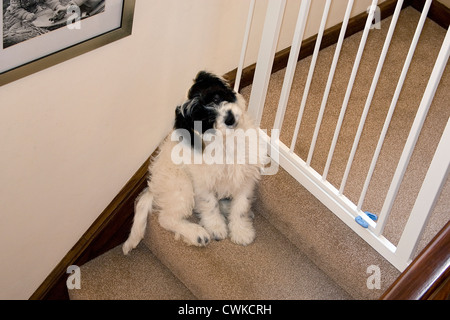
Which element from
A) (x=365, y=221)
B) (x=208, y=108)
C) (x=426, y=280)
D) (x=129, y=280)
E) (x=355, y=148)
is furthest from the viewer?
(x=129, y=280)

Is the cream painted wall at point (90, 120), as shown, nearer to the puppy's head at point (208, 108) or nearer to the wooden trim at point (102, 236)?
the wooden trim at point (102, 236)

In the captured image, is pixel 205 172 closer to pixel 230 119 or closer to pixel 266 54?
pixel 230 119

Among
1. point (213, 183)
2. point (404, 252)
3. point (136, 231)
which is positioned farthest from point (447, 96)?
point (136, 231)

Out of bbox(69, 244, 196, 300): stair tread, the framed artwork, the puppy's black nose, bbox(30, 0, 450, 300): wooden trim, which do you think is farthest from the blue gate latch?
the framed artwork

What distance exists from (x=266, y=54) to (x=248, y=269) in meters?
Answer: 0.82

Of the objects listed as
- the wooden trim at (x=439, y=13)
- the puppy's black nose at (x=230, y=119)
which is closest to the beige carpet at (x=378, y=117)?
the wooden trim at (x=439, y=13)

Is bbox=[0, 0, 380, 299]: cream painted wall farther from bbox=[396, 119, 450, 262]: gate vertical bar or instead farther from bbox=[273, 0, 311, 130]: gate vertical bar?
bbox=[396, 119, 450, 262]: gate vertical bar

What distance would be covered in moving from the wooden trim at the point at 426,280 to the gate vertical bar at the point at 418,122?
0.62 meters

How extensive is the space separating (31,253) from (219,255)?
72 cm

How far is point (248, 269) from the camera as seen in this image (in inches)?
95.0

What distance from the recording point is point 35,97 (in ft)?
6.66

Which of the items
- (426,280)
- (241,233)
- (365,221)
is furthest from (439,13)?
(426,280)

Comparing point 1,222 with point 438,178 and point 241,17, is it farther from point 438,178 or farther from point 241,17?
point 438,178

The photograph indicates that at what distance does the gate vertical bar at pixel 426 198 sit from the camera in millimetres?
1966
